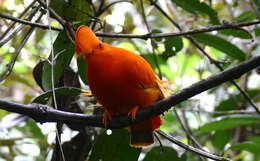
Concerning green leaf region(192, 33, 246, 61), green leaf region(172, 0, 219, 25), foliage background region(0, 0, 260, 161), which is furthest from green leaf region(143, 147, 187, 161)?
green leaf region(172, 0, 219, 25)

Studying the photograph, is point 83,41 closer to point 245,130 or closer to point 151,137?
point 151,137

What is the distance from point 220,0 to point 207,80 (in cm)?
345

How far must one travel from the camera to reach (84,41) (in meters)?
1.68

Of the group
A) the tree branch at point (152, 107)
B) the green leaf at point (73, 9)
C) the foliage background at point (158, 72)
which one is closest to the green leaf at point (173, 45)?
the foliage background at point (158, 72)

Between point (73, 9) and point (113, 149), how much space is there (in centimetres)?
89

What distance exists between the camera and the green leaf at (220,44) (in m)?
2.60

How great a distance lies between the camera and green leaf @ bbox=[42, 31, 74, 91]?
1922 mm

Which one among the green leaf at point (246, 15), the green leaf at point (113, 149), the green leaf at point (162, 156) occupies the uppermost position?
the green leaf at point (246, 15)

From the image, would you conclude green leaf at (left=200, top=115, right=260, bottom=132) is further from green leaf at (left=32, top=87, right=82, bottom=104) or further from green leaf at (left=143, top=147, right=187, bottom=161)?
green leaf at (left=32, top=87, right=82, bottom=104)

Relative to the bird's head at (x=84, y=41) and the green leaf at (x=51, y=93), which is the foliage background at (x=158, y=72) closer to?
the green leaf at (x=51, y=93)

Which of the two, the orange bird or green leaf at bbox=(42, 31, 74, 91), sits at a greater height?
green leaf at bbox=(42, 31, 74, 91)

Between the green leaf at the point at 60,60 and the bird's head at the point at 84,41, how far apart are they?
26 centimetres

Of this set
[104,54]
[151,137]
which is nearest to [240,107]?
[151,137]

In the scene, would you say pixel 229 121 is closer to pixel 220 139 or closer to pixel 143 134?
pixel 220 139
